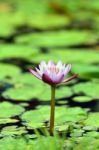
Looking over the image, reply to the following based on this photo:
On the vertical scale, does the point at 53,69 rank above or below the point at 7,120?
above

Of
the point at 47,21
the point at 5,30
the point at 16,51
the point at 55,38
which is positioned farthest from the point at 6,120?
the point at 47,21

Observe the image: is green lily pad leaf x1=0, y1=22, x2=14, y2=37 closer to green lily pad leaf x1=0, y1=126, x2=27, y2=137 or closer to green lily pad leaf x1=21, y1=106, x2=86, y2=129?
green lily pad leaf x1=21, y1=106, x2=86, y2=129

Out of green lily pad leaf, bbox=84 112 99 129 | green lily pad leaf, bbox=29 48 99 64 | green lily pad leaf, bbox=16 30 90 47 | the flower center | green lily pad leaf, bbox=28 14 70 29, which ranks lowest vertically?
green lily pad leaf, bbox=84 112 99 129

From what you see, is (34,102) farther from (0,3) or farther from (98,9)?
(0,3)

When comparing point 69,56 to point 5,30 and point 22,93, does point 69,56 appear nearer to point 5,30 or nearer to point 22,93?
point 22,93

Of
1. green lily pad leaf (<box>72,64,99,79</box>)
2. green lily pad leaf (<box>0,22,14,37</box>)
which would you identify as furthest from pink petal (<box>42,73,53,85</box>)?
green lily pad leaf (<box>0,22,14,37</box>)

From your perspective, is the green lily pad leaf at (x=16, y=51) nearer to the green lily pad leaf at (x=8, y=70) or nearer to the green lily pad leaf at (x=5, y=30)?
the green lily pad leaf at (x=8, y=70)
